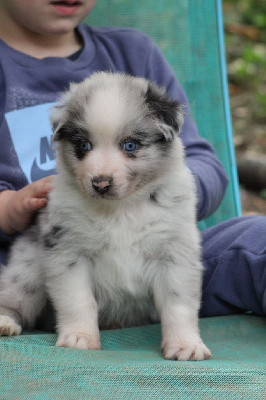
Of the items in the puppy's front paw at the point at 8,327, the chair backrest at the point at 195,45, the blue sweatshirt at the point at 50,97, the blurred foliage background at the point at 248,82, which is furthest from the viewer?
the blurred foliage background at the point at 248,82

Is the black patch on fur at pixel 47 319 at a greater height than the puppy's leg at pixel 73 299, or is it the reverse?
the puppy's leg at pixel 73 299

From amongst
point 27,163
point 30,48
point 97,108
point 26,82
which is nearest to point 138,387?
point 97,108

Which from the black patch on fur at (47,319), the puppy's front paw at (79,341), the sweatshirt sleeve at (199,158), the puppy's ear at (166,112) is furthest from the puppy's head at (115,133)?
the sweatshirt sleeve at (199,158)

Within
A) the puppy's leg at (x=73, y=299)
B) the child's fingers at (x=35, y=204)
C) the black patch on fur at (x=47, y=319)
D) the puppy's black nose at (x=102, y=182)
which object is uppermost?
the puppy's black nose at (x=102, y=182)

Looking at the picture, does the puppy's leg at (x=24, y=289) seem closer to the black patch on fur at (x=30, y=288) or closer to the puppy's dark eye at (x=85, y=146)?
the black patch on fur at (x=30, y=288)

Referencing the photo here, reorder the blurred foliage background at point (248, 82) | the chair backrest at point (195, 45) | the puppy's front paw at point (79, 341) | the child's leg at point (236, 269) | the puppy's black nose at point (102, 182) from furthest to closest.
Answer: the blurred foliage background at point (248, 82) < the chair backrest at point (195, 45) < the child's leg at point (236, 269) < the puppy's front paw at point (79, 341) < the puppy's black nose at point (102, 182)

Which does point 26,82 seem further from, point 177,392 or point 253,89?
point 253,89
